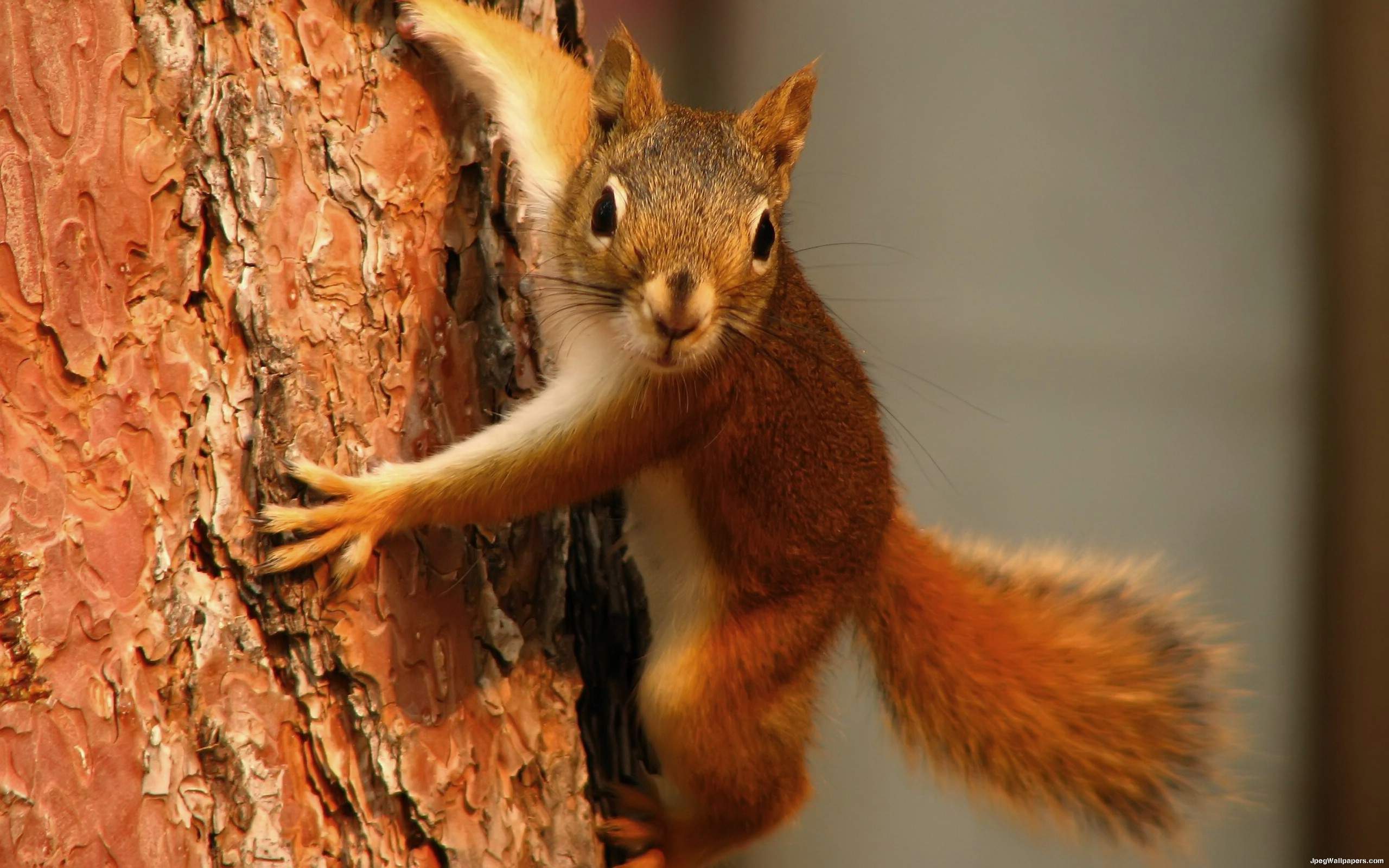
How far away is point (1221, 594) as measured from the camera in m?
3.01

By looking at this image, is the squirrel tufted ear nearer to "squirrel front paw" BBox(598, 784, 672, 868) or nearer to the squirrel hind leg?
the squirrel hind leg

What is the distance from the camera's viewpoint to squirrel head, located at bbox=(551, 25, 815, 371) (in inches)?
47.1

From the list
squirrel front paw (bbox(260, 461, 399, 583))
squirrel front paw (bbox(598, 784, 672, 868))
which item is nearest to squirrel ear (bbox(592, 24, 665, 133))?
squirrel front paw (bbox(260, 461, 399, 583))

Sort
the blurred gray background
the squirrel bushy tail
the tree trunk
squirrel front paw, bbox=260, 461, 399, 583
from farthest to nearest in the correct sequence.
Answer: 1. the blurred gray background
2. the squirrel bushy tail
3. squirrel front paw, bbox=260, 461, 399, 583
4. the tree trunk

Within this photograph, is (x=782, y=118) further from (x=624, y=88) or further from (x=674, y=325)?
(x=674, y=325)

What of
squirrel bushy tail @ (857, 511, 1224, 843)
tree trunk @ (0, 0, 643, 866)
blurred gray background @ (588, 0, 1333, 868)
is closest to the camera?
tree trunk @ (0, 0, 643, 866)

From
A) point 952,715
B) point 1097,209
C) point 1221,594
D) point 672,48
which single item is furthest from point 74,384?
point 1221,594

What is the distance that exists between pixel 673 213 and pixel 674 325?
0.15 metres

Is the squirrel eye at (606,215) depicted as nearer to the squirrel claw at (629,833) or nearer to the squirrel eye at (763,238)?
the squirrel eye at (763,238)

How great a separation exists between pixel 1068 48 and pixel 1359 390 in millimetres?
1123

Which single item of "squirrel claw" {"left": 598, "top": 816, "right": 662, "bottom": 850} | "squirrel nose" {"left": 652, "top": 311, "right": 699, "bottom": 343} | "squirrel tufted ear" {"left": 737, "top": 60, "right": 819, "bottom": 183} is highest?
"squirrel tufted ear" {"left": 737, "top": 60, "right": 819, "bottom": 183}

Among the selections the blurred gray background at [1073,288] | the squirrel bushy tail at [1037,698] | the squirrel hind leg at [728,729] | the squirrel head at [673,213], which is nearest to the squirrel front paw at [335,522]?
the squirrel head at [673,213]

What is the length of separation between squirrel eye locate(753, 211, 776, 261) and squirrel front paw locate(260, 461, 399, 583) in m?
0.49

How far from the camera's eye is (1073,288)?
289 cm
